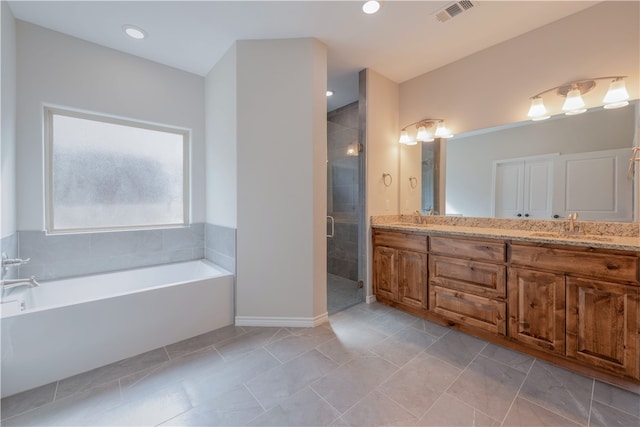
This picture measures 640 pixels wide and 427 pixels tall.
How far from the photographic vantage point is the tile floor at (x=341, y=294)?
2.92 m

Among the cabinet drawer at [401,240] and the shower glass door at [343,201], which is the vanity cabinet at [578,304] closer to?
the cabinet drawer at [401,240]

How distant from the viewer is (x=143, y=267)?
2.74 m

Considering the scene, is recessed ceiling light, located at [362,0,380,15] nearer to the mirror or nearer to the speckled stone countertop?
the mirror

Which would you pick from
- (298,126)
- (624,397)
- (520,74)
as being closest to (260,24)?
(298,126)

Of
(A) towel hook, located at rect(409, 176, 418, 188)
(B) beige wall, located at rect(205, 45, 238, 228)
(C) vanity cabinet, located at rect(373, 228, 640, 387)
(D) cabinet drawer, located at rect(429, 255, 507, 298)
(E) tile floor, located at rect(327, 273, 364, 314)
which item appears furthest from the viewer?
(A) towel hook, located at rect(409, 176, 418, 188)

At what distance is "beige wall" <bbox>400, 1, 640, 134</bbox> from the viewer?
6.28 ft

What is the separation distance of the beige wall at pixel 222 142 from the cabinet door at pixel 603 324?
2.74 meters

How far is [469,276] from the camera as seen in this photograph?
7.29ft

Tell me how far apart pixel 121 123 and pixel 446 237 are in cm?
353

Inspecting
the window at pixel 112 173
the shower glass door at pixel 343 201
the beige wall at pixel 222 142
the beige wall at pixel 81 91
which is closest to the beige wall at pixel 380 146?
the shower glass door at pixel 343 201

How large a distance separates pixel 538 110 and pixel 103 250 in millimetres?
4353

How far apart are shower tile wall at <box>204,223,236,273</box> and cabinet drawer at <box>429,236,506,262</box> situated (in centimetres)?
197

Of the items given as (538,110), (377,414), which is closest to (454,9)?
(538,110)

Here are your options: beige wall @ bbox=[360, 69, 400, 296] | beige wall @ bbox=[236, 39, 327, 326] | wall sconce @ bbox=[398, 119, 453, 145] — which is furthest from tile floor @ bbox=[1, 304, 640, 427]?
wall sconce @ bbox=[398, 119, 453, 145]
